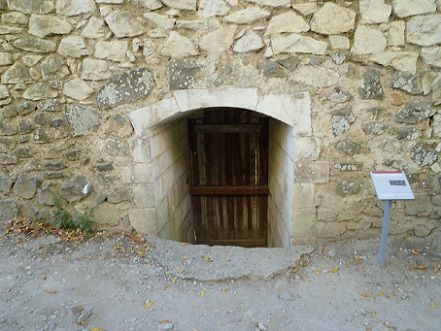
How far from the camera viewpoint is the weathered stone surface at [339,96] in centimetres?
261

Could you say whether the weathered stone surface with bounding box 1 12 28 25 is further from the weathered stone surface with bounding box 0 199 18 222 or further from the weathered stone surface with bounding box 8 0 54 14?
the weathered stone surface with bounding box 0 199 18 222

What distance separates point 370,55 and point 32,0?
8.79 ft

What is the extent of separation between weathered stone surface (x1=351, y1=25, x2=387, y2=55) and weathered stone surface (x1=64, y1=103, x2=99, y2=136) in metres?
2.20

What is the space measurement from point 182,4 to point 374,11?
57.1 inches

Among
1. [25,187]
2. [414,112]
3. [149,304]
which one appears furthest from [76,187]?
[414,112]

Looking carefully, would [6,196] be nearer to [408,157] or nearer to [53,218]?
[53,218]

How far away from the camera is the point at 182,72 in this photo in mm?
2609

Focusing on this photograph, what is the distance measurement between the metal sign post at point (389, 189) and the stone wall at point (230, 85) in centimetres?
31

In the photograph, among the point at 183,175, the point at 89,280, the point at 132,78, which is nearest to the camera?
the point at 89,280

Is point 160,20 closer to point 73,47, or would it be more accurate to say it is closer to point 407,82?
point 73,47

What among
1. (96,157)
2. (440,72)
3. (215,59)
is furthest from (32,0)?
(440,72)

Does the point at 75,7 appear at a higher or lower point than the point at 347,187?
higher

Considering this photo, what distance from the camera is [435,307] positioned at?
7.27 feet

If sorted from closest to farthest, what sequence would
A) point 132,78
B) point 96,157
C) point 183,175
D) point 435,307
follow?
1. point 435,307
2. point 132,78
3. point 96,157
4. point 183,175
